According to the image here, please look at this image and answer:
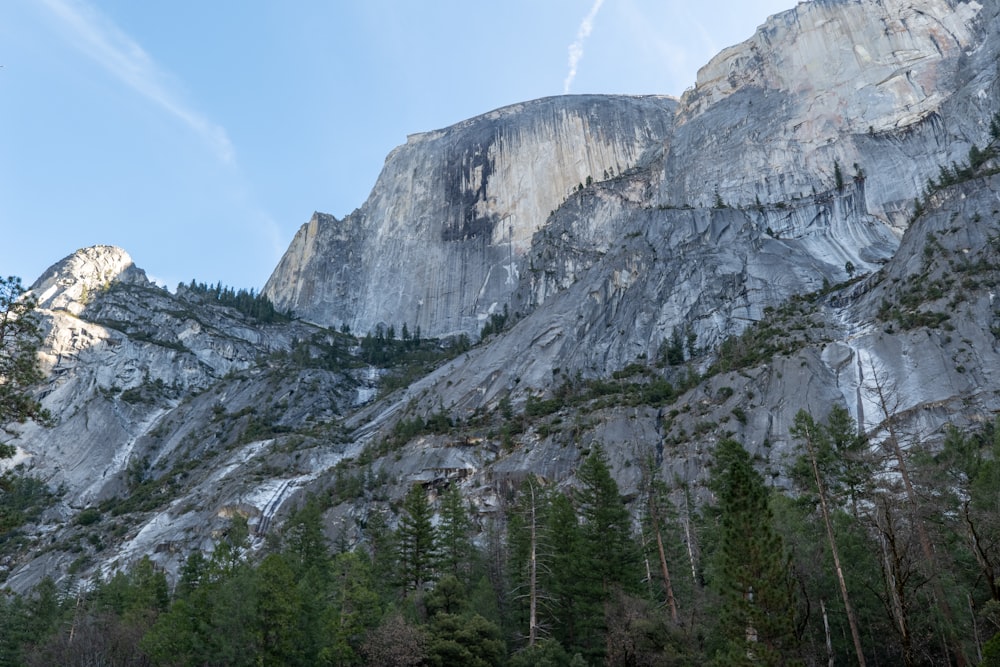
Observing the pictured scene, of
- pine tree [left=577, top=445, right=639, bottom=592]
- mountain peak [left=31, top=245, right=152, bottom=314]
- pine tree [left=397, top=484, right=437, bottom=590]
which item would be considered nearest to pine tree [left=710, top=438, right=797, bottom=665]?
pine tree [left=577, top=445, right=639, bottom=592]

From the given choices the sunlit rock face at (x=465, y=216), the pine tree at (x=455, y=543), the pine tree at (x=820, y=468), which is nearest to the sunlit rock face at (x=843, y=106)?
the sunlit rock face at (x=465, y=216)

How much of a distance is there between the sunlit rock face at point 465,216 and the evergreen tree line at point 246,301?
6.63 m

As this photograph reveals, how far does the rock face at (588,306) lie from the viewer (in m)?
72.2

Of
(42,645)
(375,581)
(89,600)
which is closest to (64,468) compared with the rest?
(89,600)

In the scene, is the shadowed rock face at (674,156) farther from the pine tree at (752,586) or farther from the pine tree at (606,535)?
the pine tree at (752,586)

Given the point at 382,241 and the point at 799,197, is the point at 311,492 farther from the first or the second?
the point at 382,241

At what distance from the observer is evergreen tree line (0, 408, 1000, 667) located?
27172 millimetres

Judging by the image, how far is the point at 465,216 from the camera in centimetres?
16112

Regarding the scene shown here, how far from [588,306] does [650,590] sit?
68.3 metres

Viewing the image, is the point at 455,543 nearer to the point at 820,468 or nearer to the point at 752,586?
the point at 820,468

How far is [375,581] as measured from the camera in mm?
44219

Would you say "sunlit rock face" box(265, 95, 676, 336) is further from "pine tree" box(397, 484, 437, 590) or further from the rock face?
"pine tree" box(397, 484, 437, 590)

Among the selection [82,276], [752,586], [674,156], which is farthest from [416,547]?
[82,276]

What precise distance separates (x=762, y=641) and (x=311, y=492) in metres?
61.0
